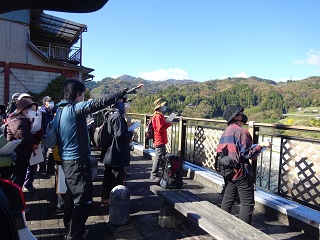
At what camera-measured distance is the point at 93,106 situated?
2.81 metres

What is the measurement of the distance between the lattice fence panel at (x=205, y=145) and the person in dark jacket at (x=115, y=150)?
7.39 feet

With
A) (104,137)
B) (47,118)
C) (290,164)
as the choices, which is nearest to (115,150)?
(104,137)

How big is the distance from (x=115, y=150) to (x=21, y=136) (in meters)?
1.31

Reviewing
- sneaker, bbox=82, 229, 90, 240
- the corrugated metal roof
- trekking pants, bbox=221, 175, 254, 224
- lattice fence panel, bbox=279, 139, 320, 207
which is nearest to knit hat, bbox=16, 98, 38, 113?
sneaker, bbox=82, 229, 90, 240

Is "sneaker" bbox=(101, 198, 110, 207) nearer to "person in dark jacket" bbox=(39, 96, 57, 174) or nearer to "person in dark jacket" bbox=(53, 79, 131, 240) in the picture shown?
"person in dark jacket" bbox=(53, 79, 131, 240)

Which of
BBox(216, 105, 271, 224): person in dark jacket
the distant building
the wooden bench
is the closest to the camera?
the wooden bench

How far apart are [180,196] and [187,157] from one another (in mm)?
3311

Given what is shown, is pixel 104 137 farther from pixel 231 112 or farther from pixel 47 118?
pixel 47 118

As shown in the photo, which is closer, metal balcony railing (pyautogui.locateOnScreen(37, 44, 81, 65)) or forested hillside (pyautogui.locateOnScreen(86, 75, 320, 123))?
metal balcony railing (pyautogui.locateOnScreen(37, 44, 81, 65))

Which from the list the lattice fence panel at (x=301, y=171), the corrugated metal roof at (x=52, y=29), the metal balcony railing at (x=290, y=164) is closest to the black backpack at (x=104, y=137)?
the metal balcony railing at (x=290, y=164)

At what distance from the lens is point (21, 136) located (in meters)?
3.86

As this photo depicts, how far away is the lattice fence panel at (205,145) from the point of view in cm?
573

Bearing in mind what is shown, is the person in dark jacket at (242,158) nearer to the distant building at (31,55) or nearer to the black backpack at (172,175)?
the black backpack at (172,175)

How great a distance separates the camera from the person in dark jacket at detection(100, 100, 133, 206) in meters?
3.98
